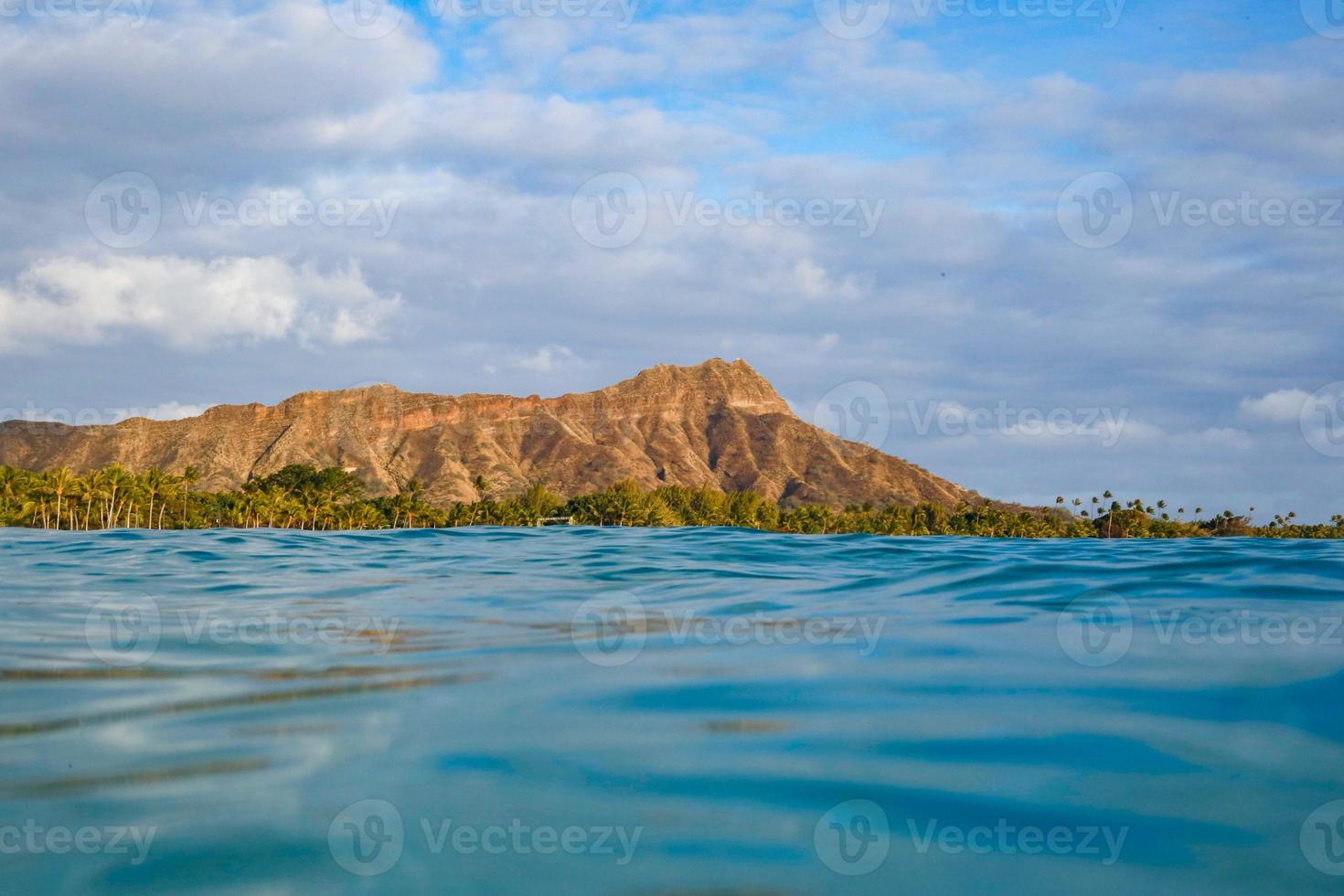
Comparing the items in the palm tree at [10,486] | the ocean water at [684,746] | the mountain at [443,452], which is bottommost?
the palm tree at [10,486]

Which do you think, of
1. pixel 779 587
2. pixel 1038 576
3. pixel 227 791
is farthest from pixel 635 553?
pixel 227 791

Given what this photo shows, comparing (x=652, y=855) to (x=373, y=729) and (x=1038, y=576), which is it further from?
(x=1038, y=576)

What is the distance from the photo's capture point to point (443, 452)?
174 m

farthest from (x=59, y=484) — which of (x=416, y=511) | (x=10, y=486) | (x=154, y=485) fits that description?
(x=416, y=511)

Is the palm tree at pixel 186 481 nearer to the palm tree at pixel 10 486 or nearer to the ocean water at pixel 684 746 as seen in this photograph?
the palm tree at pixel 10 486

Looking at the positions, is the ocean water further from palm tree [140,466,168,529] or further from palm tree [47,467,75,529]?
palm tree [140,466,168,529]

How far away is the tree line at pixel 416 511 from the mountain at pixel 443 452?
31.3m

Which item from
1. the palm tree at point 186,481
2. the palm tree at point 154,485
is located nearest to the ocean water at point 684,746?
the palm tree at point 154,485

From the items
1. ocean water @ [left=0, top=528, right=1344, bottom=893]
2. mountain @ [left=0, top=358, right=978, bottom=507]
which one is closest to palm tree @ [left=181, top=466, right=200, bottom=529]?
mountain @ [left=0, top=358, right=978, bottom=507]

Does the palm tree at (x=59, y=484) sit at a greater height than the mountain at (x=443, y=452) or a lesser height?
lesser

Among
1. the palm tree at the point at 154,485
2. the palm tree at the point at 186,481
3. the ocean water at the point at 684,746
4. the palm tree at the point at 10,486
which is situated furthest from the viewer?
the palm tree at the point at 186,481

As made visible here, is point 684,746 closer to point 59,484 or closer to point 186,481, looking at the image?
point 59,484

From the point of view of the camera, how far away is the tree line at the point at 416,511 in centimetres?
9175

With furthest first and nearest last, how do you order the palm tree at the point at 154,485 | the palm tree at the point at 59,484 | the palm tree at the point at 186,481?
the palm tree at the point at 186,481 → the palm tree at the point at 154,485 → the palm tree at the point at 59,484
